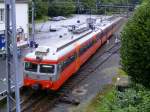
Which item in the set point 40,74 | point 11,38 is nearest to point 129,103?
point 11,38

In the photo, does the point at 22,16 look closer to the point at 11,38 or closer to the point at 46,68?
the point at 46,68

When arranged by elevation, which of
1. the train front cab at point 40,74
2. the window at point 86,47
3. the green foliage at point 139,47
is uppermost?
the green foliage at point 139,47

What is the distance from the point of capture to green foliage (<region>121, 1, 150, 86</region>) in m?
20.0

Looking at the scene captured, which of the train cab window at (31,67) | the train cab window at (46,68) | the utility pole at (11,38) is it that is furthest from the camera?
the train cab window at (31,67)

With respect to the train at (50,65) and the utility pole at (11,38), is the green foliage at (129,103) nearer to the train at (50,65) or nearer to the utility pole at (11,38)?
the utility pole at (11,38)

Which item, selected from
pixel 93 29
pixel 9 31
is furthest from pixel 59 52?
pixel 93 29

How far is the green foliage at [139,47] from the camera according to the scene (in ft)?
65.8

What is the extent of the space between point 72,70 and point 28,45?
15.7m

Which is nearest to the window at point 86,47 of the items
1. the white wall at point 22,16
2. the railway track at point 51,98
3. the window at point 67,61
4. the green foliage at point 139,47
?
the railway track at point 51,98

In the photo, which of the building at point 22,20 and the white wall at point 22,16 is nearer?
the building at point 22,20

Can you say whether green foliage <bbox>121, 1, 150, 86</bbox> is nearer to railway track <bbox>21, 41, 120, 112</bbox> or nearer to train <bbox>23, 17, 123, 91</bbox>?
railway track <bbox>21, 41, 120, 112</bbox>

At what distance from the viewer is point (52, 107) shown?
22.9 meters

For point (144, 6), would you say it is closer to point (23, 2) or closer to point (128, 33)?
point (128, 33)

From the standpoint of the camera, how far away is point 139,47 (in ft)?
66.5
